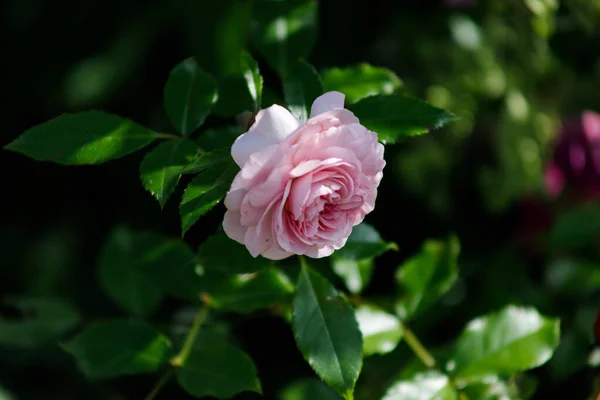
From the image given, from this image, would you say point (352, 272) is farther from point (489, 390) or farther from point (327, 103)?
point (327, 103)

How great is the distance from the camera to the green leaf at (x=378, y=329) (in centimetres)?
88

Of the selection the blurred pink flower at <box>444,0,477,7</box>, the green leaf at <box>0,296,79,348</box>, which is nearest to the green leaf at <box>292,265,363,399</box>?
the green leaf at <box>0,296,79,348</box>

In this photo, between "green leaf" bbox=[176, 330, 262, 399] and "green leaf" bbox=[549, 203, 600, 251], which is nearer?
"green leaf" bbox=[176, 330, 262, 399]

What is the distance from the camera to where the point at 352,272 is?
96 cm

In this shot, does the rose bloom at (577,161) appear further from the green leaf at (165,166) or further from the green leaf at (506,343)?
the green leaf at (165,166)

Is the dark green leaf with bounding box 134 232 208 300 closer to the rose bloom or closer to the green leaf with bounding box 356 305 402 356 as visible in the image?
the green leaf with bounding box 356 305 402 356

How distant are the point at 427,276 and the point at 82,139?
0.47 metres

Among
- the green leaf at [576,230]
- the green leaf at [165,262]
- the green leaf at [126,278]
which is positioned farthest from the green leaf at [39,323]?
the green leaf at [576,230]

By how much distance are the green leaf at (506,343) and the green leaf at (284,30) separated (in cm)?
38

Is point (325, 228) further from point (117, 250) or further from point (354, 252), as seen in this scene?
point (117, 250)

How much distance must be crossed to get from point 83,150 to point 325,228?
0.23 m

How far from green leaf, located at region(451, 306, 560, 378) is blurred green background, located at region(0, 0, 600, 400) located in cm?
15

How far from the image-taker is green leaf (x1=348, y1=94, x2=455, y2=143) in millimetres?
710

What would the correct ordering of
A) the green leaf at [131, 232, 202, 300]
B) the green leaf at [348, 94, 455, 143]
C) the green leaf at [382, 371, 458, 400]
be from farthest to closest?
the green leaf at [131, 232, 202, 300] < the green leaf at [382, 371, 458, 400] < the green leaf at [348, 94, 455, 143]
